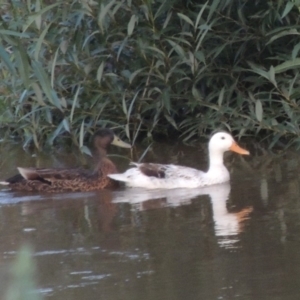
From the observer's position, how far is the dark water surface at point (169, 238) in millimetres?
4949

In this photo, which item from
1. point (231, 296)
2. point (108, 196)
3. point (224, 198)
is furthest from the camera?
point (108, 196)

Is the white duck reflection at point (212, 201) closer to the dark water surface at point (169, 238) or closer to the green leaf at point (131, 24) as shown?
the dark water surface at point (169, 238)

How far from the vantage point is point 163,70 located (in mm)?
10430

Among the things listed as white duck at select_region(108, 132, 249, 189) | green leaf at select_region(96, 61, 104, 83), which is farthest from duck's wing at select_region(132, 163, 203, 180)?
green leaf at select_region(96, 61, 104, 83)

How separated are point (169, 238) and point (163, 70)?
14.8ft

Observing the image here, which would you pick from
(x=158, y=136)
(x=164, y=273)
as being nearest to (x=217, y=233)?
(x=164, y=273)

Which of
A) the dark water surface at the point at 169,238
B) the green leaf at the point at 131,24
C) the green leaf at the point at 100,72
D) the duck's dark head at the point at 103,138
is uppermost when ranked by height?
the green leaf at the point at 131,24

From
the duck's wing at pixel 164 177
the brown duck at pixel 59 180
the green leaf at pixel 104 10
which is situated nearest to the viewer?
the duck's wing at pixel 164 177

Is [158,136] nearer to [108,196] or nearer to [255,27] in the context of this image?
[255,27]

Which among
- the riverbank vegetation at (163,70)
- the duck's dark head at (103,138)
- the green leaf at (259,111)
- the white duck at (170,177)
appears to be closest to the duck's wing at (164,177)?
the white duck at (170,177)

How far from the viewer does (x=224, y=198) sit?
304 inches

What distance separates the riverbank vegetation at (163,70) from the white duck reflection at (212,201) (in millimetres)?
1804

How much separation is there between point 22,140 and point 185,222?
5.46 m

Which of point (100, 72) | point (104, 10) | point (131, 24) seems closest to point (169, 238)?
point (104, 10)
